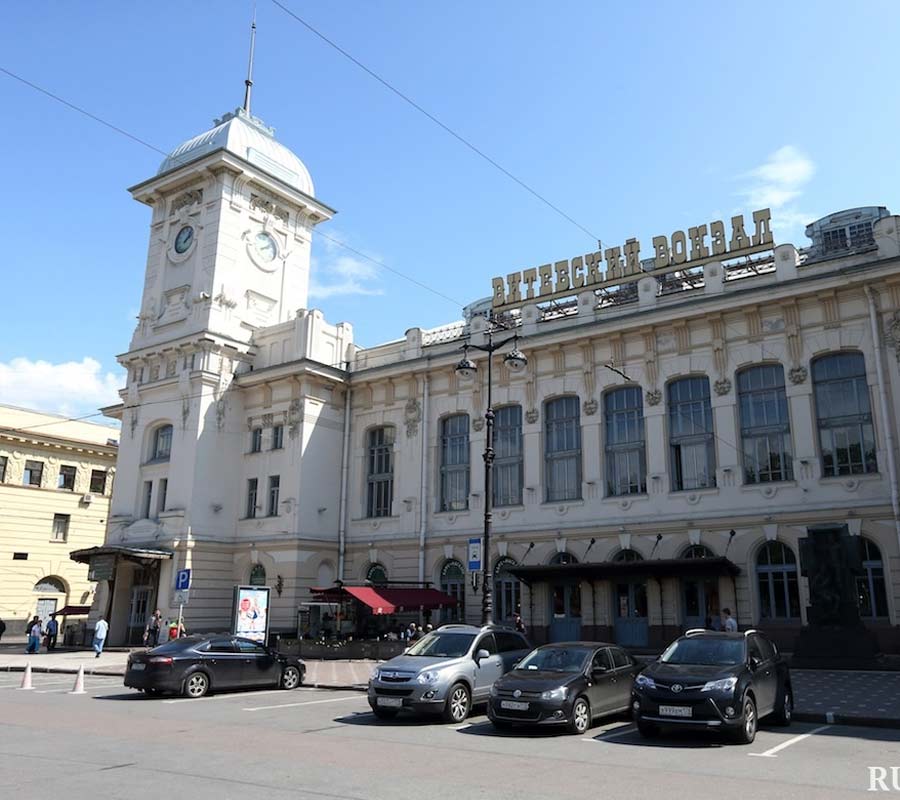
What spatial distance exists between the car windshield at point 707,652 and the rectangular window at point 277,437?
28.1 m

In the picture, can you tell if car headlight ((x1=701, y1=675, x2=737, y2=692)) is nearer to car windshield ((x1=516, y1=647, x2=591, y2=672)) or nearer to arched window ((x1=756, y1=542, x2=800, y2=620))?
car windshield ((x1=516, y1=647, x2=591, y2=672))

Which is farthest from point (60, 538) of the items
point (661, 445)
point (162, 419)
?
point (661, 445)

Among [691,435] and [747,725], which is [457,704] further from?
[691,435]

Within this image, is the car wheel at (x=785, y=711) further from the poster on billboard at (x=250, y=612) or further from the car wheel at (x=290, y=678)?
the poster on billboard at (x=250, y=612)

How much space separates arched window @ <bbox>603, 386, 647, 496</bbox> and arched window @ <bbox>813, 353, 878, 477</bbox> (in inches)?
254

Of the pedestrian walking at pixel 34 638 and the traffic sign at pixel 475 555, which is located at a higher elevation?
the traffic sign at pixel 475 555

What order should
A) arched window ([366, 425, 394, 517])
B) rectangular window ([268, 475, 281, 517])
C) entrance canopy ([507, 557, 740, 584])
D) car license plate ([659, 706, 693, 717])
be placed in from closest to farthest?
1. car license plate ([659, 706, 693, 717])
2. entrance canopy ([507, 557, 740, 584])
3. arched window ([366, 425, 394, 517])
4. rectangular window ([268, 475, 281, 517])

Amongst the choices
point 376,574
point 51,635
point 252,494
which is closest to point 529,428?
point 376,574

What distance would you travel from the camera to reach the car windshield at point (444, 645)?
16.2 metres

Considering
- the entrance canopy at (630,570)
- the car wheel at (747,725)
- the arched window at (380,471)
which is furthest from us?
the arched window at (380,471)

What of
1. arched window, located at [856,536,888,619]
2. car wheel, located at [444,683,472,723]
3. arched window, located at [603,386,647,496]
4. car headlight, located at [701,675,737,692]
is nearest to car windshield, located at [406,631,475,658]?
car wheel, located at [444,683,472,723]

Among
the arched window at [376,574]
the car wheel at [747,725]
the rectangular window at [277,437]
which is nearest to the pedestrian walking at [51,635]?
the rectangular window at [277,437]

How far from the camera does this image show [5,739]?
478 inches

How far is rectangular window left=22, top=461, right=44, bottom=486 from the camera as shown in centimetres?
5134
